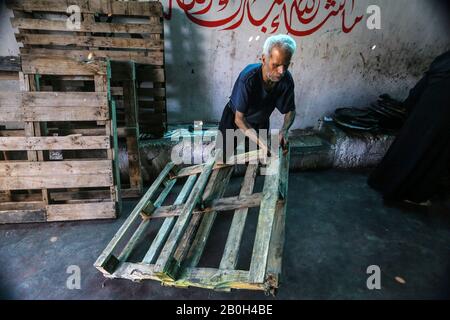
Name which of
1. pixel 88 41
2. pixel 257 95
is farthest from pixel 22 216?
pixel 257 95

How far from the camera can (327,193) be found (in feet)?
12.6

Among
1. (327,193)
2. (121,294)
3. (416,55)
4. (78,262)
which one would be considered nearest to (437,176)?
(327,193)

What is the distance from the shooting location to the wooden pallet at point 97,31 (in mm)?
3264

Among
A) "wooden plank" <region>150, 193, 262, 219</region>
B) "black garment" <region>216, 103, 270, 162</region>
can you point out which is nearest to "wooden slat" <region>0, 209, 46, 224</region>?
"wooden plank" <region>150, 193, 262, 219</region>

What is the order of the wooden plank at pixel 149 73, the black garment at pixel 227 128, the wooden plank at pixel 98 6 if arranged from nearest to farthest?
the black garment at pixel 227 128 → the wooden plank at pixel 98 6 → the wooden plank at pixel 149 73

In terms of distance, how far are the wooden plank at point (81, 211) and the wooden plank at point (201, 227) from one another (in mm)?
1021

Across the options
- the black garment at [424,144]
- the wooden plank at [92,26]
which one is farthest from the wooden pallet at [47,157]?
the black garment at [424,144]

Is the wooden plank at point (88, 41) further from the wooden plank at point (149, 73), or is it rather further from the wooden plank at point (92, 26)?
the wooden plank at point (149, 73)

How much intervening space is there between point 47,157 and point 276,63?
8.59 feet

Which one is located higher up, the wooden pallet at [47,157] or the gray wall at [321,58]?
the gray wall at [321,58]

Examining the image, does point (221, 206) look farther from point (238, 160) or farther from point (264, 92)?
point (264, 92)

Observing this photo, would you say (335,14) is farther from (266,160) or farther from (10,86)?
(10,86)

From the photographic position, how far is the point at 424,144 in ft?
Answer: 10.9

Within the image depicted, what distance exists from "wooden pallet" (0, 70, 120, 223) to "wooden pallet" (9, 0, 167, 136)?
0.72 metres
